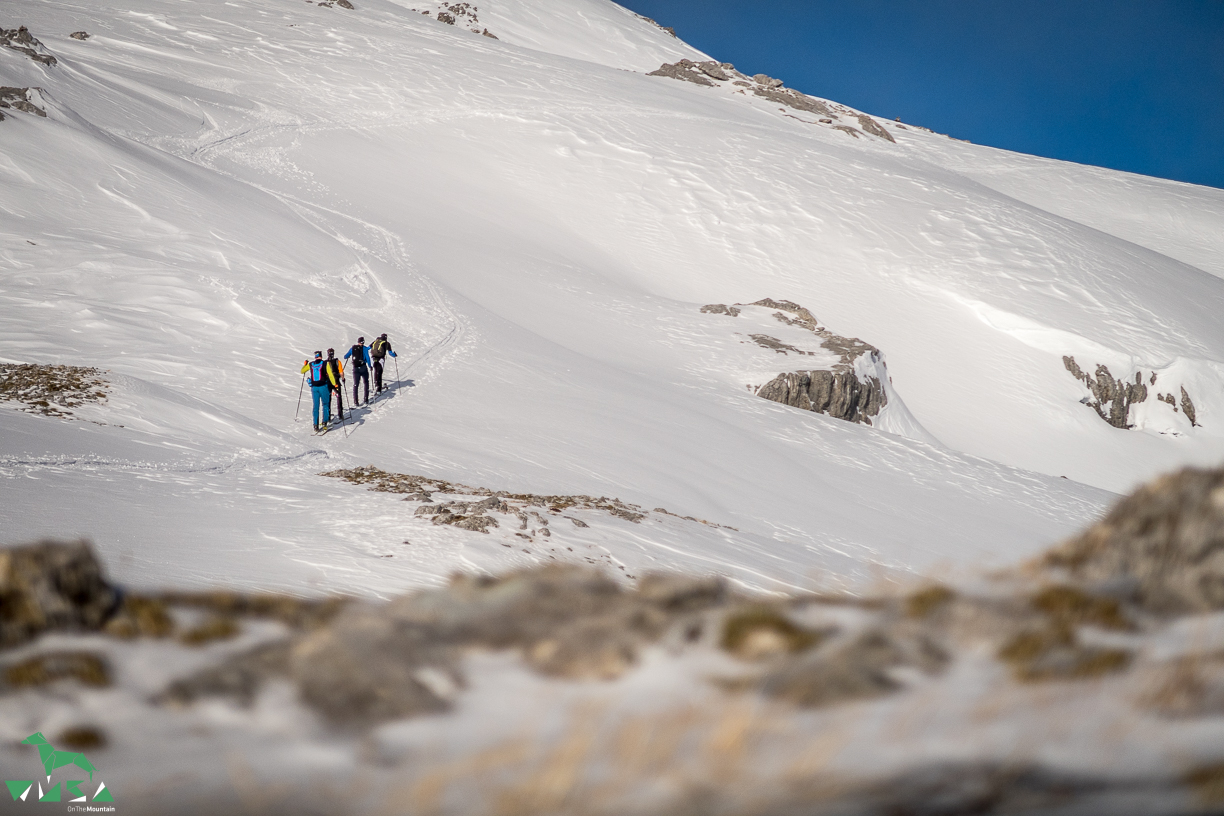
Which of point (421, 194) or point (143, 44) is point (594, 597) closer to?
point (421, 194)

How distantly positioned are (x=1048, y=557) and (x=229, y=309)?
22.0 m

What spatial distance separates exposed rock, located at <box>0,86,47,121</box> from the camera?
27.7m

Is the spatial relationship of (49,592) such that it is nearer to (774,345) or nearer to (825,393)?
(825,393)

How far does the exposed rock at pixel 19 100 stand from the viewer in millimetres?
27709

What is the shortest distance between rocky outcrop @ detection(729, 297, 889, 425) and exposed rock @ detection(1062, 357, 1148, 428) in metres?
13.5

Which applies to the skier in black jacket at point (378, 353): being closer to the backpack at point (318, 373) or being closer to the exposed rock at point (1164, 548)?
the backpack at point (318, 373)

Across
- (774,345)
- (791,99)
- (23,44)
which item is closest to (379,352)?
(774,345)

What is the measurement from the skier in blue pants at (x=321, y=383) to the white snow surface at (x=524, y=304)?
2.38 feet

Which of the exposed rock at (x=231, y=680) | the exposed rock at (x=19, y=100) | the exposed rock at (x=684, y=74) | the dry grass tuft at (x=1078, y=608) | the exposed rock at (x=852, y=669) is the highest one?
the exposed rock at (x=684, y=74)

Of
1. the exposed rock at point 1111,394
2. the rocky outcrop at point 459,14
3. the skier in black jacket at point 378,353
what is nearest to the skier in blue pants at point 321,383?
the skier in black jacket at point 378,353

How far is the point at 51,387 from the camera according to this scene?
42.5 feet

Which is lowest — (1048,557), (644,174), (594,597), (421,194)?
(594,597)

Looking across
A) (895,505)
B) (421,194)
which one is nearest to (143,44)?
(421,194)

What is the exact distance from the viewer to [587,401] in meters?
19.6
